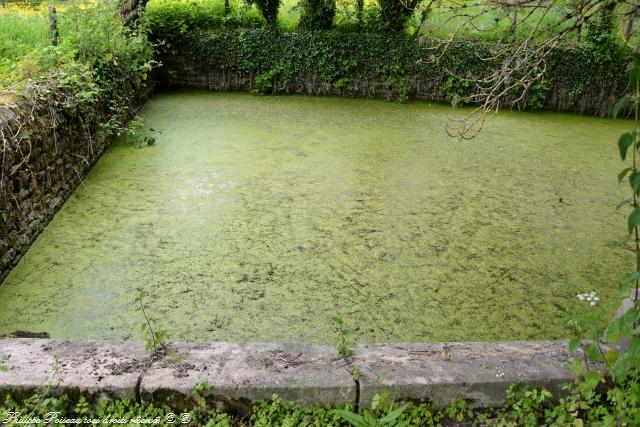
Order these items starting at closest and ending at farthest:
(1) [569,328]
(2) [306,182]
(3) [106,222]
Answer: (1) [569,328] < (3) [106,222] < (2) [306,182]

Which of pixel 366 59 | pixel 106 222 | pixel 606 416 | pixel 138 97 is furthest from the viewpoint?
pixel 366 59

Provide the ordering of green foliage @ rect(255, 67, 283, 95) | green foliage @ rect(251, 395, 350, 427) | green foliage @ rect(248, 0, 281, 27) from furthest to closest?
green foliage @ rect(248, 0, 281, 27) < green foliage @ rect(255, 67, 283, 95) < green foliage @ rect(251, 395, 350, 427)

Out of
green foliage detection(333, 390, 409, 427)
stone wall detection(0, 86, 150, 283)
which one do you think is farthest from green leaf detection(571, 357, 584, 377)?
stone wall detection(0, 86, 150, 283)

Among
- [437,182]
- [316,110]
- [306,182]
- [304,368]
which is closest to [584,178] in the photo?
[437,182]

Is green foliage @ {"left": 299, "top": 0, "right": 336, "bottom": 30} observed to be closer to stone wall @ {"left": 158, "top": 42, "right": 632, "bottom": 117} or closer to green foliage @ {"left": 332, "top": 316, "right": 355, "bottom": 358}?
stone wall @ {"left": 158, "top": 42, "right": 632, "bottom": 117}

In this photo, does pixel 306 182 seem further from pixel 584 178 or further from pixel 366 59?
pixel 366 59

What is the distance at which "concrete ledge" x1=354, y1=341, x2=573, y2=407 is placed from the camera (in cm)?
170

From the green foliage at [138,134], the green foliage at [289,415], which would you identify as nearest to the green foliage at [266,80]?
the green foliage at [138,134]

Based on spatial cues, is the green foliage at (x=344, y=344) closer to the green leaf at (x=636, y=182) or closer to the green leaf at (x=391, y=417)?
the green leaf at (x=391, y=417)

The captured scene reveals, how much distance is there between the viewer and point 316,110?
653cm

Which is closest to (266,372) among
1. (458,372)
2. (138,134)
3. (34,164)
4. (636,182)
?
(458,372)

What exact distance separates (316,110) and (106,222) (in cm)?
357

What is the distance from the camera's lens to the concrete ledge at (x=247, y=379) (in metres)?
1.67

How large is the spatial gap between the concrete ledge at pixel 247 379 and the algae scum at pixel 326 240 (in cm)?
65
